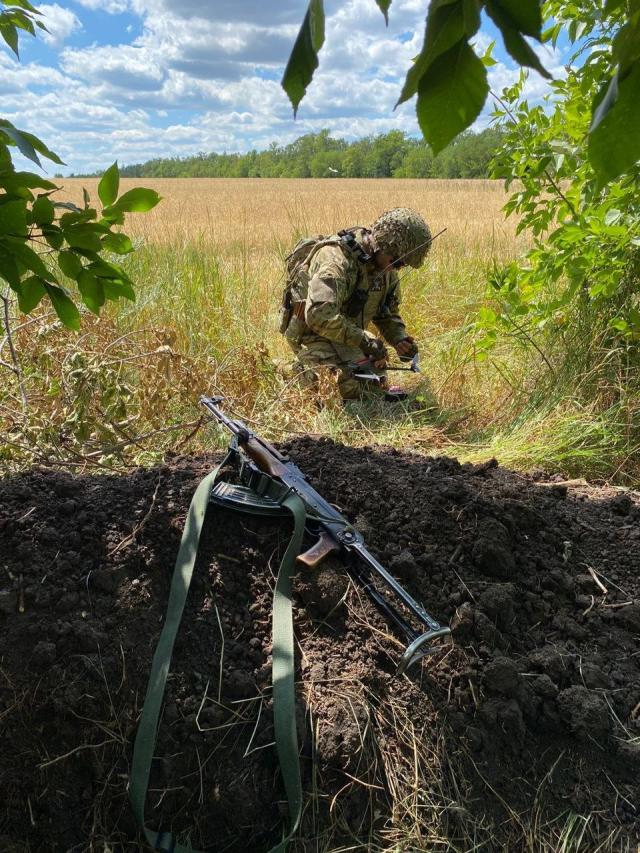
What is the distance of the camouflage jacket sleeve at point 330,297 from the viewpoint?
4.47 meters

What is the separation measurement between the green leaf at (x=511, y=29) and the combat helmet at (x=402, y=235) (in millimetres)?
4009

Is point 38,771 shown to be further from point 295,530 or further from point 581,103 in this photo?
point 581,103

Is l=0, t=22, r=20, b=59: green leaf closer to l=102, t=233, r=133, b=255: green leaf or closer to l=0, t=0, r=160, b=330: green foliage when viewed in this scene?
l=0, t=0, r=160, b=330: green foliage

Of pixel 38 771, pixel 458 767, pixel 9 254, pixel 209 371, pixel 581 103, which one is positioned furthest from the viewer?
pixel 209 371

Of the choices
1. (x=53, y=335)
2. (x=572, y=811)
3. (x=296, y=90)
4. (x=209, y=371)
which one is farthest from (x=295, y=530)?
(x=209, y=371)

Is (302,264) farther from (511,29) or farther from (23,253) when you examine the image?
(511,29)

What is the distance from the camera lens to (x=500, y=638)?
1.88 metres

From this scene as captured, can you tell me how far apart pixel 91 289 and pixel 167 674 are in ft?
3.27

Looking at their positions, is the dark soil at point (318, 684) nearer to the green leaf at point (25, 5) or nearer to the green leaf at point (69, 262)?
the green leaf at point (69, 262)

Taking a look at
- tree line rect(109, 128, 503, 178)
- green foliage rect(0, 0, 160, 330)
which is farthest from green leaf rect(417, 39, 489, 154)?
tree line rect(109, 128, 503, 178)

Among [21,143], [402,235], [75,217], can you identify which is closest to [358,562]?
[75,217]

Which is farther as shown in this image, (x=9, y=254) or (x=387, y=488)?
(x=387, y=488)

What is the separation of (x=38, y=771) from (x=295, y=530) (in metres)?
0.86

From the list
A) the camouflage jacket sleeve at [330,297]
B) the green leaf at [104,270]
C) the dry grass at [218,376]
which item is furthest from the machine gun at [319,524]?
the camouflage jacket sleeve at [330,297]
